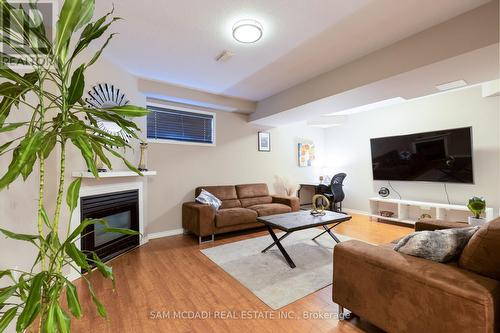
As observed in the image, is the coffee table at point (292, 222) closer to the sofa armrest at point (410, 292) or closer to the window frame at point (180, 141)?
the sofa armrest at point (410, 292)

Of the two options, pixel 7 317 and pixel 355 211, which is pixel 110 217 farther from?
pixel 355 211

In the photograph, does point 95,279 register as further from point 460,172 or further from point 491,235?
point 460,172

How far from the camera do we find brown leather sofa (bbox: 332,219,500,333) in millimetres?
1109

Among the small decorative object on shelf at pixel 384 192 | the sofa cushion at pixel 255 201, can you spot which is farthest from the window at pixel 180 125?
the small decorative object on shelf at pixel 384 192

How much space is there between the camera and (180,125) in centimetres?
421

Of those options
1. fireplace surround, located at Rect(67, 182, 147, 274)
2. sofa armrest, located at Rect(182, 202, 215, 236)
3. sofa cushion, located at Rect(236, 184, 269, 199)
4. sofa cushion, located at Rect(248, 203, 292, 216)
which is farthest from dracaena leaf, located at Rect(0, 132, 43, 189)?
sofa cushion, located at Rect(236, 184, 269, 199)

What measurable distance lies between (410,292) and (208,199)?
3.07 m

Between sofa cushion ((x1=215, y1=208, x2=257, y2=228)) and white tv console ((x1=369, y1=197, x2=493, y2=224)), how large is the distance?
2.85m


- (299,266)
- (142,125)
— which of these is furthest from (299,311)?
(142,125)

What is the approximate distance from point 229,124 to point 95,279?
338 centimetres

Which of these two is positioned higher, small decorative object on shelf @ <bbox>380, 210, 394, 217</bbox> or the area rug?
small decorative object on shelf @ <bbox>380, 210, 394, 217</bbox>

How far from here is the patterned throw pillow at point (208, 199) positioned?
3816mm

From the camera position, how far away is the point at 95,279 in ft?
7.79

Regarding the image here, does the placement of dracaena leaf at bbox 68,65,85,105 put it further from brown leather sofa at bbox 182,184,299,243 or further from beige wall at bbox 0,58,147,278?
brown leather sofa at bbox 182,184,299,243
